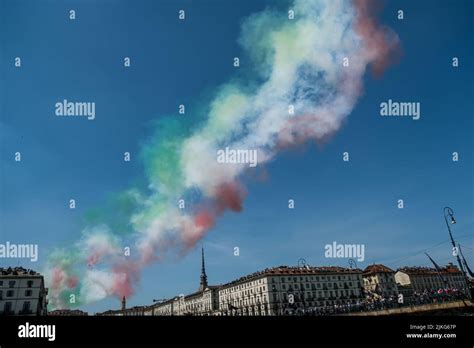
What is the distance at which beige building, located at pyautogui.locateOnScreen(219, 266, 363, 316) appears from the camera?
297 ft

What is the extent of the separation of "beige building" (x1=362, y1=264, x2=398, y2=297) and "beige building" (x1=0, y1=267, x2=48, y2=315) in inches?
3392

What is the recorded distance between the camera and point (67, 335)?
491 inches

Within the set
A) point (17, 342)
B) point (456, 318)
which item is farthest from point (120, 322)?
point (456, 318)

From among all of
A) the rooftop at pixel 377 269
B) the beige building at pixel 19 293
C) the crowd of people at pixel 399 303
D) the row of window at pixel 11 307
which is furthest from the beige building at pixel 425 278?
the row of window at pixel 11 307

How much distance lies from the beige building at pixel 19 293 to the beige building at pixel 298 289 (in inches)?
1685

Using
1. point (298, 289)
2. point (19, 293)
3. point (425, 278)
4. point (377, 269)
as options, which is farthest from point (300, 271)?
point (19, 293)

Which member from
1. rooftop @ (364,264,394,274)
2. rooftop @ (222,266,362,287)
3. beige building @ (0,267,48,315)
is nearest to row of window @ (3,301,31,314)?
beige building @ (0,267,48,315)

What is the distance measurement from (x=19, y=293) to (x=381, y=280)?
94.2m

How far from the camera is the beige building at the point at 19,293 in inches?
2537

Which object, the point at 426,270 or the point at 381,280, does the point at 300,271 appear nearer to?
the point at 381,280

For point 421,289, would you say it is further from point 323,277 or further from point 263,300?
point 263,300

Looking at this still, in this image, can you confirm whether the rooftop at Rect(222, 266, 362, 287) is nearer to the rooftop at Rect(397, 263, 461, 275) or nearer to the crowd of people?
the crowd of people

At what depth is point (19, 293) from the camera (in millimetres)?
65312

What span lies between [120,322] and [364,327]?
8.53 m
